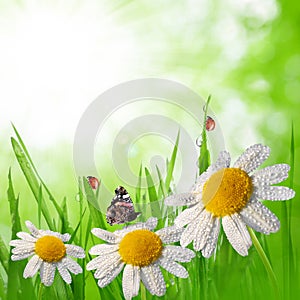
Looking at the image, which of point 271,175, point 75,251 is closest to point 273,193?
point 271,175

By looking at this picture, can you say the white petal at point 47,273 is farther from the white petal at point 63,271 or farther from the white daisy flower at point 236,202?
the white daisy flower at point 236,202

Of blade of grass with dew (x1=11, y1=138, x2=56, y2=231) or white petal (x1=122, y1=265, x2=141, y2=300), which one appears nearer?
white petal (x1=122, y1=265, x2=141, y2=300)

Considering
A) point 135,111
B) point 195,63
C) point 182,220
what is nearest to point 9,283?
point 182,220

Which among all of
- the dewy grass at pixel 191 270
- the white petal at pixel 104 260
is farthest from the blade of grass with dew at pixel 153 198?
the white petal at pixel 104 260

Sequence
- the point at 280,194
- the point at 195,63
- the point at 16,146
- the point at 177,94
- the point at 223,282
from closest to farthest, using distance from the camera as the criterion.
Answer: the point at 280,194
the point at 223,282
the point at 16,146
the point at 177,94
the point at 195,63

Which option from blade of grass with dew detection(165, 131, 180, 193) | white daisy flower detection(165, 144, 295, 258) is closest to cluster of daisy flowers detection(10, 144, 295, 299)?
white daisy flower detection(165, 144, 295, 258)

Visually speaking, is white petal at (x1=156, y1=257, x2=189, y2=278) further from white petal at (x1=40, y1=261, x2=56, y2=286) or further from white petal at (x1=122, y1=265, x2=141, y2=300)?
white petal at (x1=40, y1=261, x2=56, y2=286)

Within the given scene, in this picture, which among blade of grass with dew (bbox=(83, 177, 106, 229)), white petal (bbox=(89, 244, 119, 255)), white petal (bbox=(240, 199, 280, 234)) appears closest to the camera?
white petal (bbox=(240, 199, 280, 234))

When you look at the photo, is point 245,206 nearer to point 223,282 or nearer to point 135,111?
point 223,282
